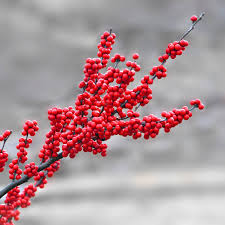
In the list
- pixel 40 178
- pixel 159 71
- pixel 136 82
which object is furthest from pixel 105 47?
pixel 136 82

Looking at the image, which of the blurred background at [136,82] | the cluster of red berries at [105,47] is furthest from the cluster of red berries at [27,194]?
the blurred background at [136,82]

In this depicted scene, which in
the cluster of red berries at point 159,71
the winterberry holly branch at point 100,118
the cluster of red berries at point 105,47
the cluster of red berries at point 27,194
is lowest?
the cluster of red berries at point 27,194

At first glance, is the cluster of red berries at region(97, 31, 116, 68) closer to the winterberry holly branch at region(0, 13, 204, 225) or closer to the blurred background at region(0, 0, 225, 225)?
the winterberry holly branch at region(0, 13, 204, 225)

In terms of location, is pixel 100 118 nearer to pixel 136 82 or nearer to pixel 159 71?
pixel 159 71

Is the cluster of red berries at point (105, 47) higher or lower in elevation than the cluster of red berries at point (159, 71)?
higher

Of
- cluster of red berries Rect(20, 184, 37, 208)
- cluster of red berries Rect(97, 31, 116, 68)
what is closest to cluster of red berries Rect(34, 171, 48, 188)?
cluster of red berries Rect(20, 184, 37, 208)

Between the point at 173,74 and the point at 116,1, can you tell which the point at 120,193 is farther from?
the point at 116,1

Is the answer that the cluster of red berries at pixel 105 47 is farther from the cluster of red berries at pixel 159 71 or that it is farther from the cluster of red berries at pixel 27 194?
the cluster of red berries at pixel 27 194

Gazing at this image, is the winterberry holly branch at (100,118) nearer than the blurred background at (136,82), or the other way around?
the winterberry holly branch at (100,118)
